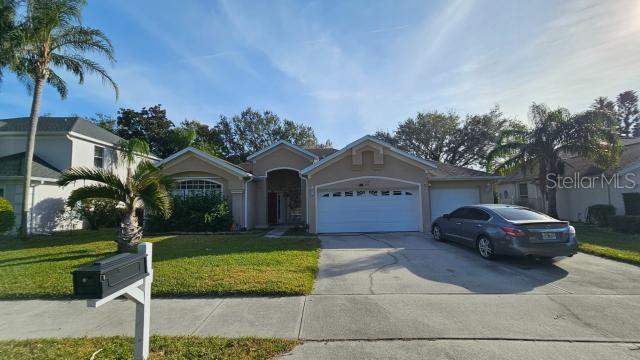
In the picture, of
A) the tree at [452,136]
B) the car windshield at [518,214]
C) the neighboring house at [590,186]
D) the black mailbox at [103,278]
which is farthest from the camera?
the tree at [452,136]

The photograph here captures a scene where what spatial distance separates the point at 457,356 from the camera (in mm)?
3824

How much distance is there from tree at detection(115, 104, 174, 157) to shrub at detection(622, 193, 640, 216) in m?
37.8

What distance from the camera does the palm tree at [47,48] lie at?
43.8 feet

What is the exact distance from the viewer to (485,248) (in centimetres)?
895

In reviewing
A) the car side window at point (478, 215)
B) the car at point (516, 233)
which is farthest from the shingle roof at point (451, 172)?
the car at point (516, 233)

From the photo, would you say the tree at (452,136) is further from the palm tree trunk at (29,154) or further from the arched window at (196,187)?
the palm tree trunk at (29,154)

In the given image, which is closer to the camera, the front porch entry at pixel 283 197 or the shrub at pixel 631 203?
the shrub at pixel 631 203

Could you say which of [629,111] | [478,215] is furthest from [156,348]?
[629,111]

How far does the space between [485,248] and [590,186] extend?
15458 millimetres

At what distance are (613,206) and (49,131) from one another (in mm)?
30836

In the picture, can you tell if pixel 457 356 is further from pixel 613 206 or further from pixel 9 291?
pixel 613 206

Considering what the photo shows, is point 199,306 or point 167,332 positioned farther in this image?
point 199,306

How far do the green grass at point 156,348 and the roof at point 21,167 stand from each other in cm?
1564

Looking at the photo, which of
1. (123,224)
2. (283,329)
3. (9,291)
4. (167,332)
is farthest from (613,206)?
(9,291)
